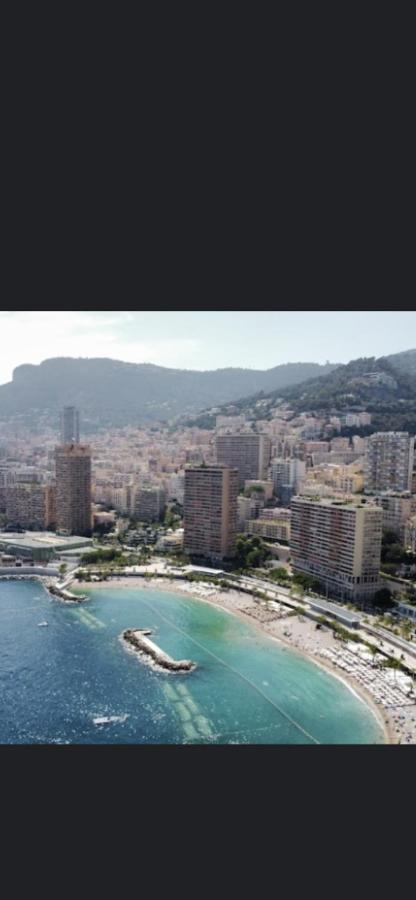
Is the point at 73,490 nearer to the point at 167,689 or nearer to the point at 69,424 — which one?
the point at 167,689

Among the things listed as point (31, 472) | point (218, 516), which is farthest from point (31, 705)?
point (31, 472)

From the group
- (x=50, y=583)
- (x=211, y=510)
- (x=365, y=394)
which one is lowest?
(x=50, y=583)

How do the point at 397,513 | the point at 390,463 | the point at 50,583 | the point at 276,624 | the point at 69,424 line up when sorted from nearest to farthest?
1. the point at 276,624
2. the point at 50,583
3. the point at 397,513
4. the point at 390,463
5. the point at 69,424

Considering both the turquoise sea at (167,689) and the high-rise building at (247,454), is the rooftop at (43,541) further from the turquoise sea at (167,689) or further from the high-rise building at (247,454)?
the high-rise building at (247,454)

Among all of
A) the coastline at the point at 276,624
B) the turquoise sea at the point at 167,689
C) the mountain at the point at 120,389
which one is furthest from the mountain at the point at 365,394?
the turquoise sea at the point at 167,689

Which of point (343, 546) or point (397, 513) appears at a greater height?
point (397, 513)

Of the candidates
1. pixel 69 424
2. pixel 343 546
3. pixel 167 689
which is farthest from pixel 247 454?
pixel 69 424

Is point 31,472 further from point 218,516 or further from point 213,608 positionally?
point 213,608
